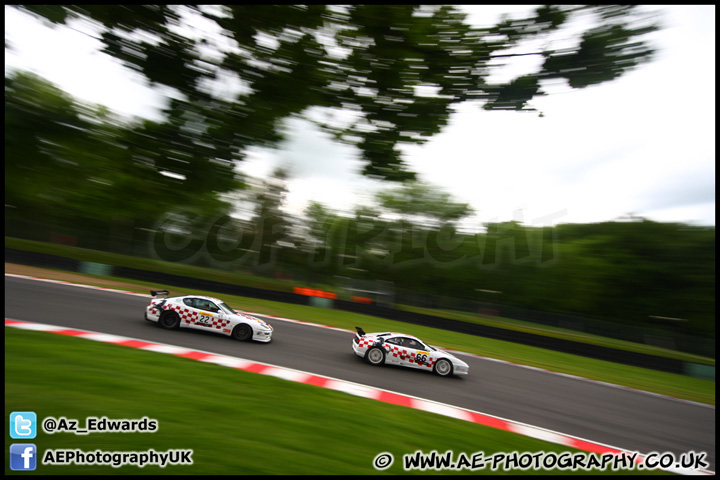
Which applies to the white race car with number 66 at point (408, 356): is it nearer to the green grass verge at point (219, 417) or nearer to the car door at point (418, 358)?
the car door at point (418, 358)

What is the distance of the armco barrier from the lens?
1639 centimetres

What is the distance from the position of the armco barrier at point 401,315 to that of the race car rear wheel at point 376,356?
1071 centimetres

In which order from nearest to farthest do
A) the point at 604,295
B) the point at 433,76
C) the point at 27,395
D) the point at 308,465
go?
the point at 433,76 → the point at 308,465 → the point at 27,395 → the point at 604,295

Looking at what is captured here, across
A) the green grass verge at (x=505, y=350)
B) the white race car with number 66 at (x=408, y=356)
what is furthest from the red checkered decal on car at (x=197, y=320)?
the green grass verge at (x=505, y=350)

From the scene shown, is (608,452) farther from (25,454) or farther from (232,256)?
(232,256)

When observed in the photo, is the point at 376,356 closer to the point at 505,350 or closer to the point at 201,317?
the point at 201,317

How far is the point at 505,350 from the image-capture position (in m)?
15.6

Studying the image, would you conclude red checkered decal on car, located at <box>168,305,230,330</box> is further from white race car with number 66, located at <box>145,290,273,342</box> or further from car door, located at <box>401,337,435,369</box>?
car door, located at <box>401,337,435,369</box>

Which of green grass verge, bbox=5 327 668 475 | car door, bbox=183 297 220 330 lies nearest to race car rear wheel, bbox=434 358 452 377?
green grass verge, bbox=5 327 668 475

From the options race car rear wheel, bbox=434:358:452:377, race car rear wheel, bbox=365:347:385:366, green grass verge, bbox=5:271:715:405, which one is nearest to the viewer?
race car rear wheel, bbox=434:358:452:377

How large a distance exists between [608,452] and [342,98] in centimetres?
621

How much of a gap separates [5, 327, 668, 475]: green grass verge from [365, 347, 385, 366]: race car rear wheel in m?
3.06

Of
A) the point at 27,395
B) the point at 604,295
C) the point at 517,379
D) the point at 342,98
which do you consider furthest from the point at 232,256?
the point at 604,295

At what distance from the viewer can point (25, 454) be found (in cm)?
299
